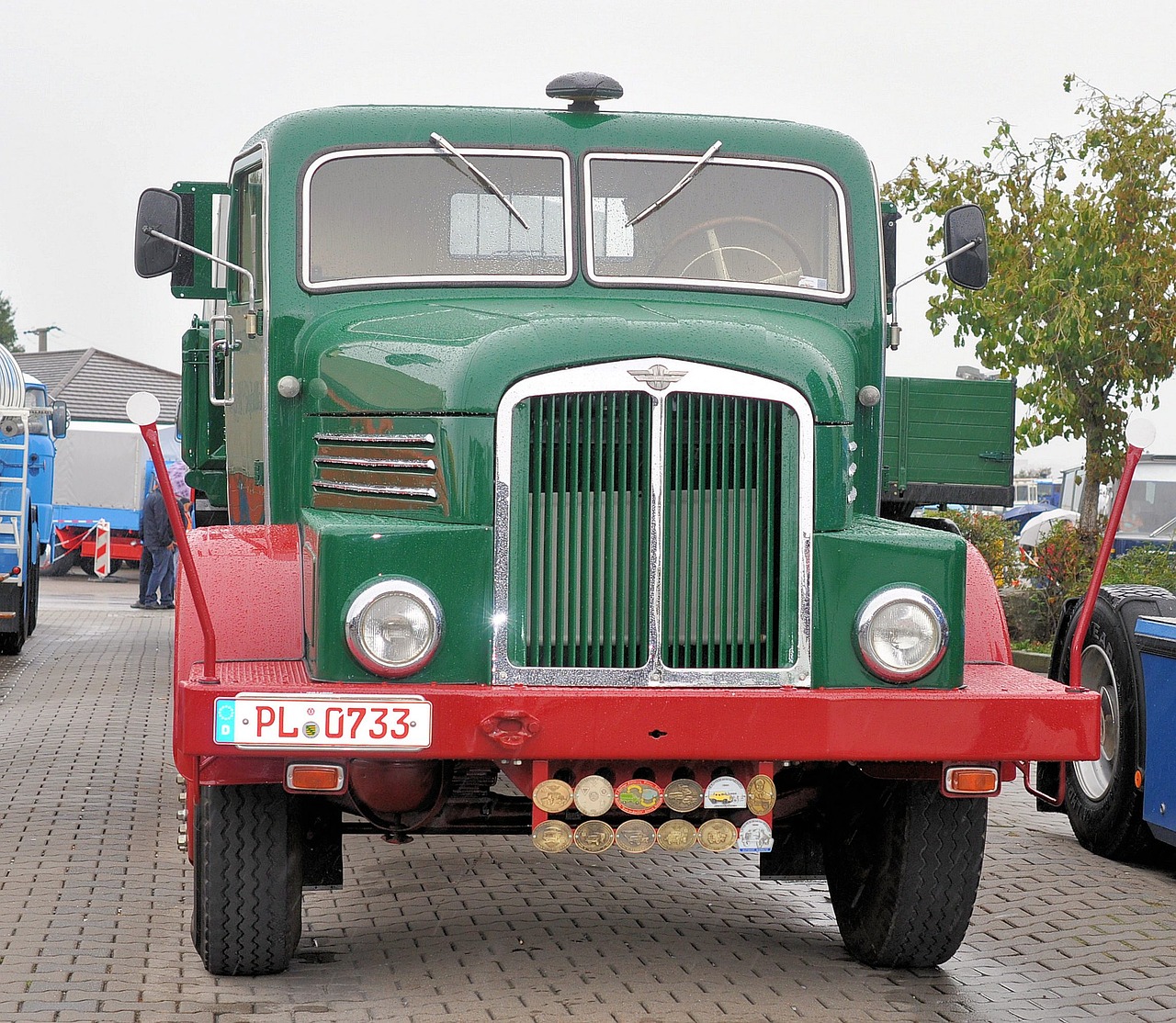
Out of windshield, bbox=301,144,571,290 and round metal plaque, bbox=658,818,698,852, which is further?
windshield, bbox=301,144,571,290

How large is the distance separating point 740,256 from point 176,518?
2.31 metres

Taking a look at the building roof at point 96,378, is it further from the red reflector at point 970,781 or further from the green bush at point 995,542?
Result: the red reflector at point 970,781

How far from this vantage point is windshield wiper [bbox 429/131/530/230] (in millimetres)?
5766

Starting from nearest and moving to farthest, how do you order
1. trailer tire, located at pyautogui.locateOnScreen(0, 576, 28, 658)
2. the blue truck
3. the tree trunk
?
the blue truck < trailer tire, located at pyautogui.locateOnScreen(0, 576, 28, 658) < the tree trunk

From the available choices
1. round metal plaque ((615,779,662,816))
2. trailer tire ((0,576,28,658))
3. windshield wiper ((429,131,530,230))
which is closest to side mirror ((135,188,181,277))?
windshield wiper ((429,131,530,230))

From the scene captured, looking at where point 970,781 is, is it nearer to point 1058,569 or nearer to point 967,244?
point 967,244

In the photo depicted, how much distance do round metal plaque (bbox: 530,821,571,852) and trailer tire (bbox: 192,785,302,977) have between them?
776 mm

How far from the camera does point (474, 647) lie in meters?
4.70

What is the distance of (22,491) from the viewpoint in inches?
568

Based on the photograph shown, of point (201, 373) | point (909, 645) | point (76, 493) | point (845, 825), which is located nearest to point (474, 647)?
point (909, 645)

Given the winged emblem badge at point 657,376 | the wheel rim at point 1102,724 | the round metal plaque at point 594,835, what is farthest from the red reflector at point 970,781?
the wheel rim at point 1102,724

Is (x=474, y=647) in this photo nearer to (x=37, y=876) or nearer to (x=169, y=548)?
(x=37, y=876)

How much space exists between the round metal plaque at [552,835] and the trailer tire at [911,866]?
944mm

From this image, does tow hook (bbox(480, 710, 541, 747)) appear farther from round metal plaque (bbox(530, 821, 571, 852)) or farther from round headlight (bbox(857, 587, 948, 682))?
round headlight (bbox(857, 587, 948, 682))
